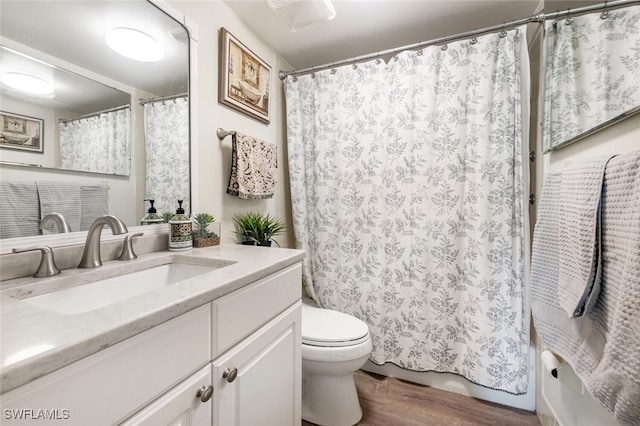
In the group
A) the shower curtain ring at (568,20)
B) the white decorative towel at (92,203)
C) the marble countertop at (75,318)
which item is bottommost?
the marble countertop at (75,318)

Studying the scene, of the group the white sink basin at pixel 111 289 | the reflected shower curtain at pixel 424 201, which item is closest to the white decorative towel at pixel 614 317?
the reflected shower curtain at pixel 424 201

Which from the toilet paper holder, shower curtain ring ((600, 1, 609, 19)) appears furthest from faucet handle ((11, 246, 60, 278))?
shower curtain ring ((600, 1, 609, 19))

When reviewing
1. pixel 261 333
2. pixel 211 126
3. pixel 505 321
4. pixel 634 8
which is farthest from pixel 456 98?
pixel 261 333

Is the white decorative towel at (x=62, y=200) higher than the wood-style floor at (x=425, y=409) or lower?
higher

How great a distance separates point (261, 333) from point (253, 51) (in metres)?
1.61

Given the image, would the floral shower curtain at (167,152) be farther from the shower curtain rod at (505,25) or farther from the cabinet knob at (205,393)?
the shower curtain rod at (505,25)

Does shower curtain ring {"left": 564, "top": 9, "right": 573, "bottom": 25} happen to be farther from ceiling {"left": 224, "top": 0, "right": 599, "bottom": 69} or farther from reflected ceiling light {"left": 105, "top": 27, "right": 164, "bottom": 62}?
reflected ceiling light {"left": 105, "top": 27, "right": 164, "bottom": 62}

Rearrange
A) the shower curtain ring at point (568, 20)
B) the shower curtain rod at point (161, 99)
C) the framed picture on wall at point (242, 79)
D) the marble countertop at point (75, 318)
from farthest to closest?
the framed picture on wall at point (242, 79), the shower curtain ring at point (568, 20), the shower curtain rod at point (161, 99), the marble countertop at point (75, 318)

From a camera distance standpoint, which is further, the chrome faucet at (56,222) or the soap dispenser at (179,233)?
the soap dispenser at (179,233)

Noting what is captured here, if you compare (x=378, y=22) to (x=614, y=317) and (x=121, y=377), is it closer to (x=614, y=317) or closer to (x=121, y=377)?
(x=614, y=317)

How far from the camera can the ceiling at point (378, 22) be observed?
1.43m

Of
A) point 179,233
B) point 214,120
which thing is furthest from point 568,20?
point 179,233

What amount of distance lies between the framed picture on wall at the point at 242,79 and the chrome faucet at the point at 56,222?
889 millimetres

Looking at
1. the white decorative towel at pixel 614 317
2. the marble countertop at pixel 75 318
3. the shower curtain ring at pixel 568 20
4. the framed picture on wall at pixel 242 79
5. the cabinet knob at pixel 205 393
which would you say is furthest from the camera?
the framed picture on wall at pixel 242 79
